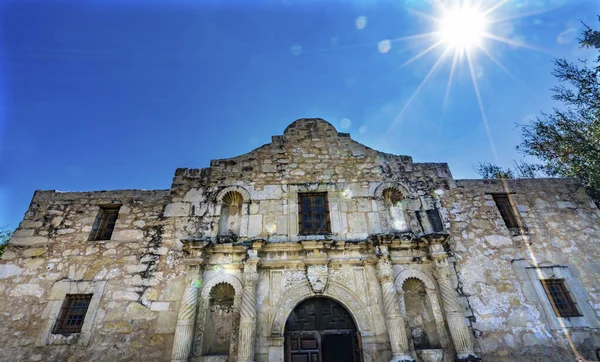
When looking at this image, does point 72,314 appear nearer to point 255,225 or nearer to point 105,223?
point 105,223

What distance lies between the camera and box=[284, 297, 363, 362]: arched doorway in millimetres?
5469

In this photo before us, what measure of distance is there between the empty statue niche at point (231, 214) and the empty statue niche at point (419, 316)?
4.06 meters

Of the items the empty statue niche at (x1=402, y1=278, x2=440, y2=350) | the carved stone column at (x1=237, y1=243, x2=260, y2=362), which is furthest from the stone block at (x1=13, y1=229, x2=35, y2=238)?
the empty statue niche at (x1=402, y1=278, x2=440, y2=350)

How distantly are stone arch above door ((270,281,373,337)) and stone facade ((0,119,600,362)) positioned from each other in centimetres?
3

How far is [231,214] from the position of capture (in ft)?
23.2

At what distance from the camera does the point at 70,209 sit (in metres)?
7.02

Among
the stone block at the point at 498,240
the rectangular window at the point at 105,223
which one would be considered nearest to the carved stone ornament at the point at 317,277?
the stone block at the point at 498,240

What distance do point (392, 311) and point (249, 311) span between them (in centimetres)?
276

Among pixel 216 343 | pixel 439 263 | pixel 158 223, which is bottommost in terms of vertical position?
pixel 216 343

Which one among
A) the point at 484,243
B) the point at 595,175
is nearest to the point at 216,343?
the point at 484,243

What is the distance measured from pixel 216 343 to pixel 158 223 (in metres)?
3.04

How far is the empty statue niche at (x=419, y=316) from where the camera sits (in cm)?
562

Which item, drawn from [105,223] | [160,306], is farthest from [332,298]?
[105,223]

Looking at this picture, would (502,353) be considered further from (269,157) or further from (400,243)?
(269,157)
